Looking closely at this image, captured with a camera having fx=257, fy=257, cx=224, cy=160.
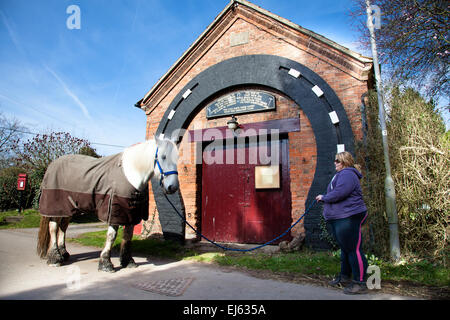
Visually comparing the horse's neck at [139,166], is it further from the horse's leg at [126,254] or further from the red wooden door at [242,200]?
the red wooden door at [242,200]

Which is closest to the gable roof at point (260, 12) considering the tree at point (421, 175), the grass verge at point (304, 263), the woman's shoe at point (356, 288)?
the tree at point (421, 175)

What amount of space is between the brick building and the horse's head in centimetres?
283

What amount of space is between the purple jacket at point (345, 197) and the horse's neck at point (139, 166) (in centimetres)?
283

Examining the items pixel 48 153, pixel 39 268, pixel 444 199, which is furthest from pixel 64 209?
pixel 48 153

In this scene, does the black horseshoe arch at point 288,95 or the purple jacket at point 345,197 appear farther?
the black horseshoe arch at point 288,95

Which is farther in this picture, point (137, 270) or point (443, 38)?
point (443, 38)

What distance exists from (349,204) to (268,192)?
10.6 ft

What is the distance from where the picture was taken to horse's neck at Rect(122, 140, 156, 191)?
4.37 m

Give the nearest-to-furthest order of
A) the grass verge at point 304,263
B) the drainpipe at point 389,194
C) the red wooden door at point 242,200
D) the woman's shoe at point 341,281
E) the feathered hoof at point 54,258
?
the woman's shoe at point 341,281
the grass verge at point 304,263
the feathered hoof at point 54,258
the drainpipe at point 389,194
the red wooden door at point 242,200

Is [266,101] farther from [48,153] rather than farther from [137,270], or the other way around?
[48,153]

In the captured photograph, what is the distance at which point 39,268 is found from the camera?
431cm

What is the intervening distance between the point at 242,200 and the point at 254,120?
2.13 meters

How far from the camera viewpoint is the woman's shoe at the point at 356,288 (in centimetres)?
322

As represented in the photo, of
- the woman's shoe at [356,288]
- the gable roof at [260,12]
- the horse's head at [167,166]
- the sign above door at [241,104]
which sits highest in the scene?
the gable roof at [260,12]
